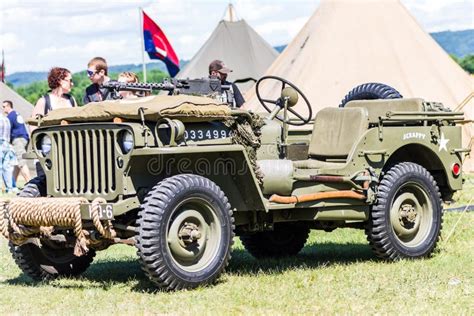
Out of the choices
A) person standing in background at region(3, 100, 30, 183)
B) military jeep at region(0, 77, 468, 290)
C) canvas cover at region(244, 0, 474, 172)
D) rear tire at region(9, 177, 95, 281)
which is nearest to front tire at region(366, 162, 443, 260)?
military jeep at region(0, 77, 468, 290)

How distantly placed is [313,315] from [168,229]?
1418 mm

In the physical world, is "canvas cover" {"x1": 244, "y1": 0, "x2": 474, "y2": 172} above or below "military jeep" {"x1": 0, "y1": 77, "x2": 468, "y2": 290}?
above

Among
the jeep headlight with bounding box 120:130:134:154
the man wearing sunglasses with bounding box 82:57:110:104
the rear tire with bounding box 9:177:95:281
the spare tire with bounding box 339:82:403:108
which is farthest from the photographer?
the spare tire with bounding box 339:82:403:108

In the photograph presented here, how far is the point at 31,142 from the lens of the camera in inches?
315

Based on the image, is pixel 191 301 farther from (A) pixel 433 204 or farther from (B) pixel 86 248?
(A) pixel 433 204

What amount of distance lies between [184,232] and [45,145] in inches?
54.0

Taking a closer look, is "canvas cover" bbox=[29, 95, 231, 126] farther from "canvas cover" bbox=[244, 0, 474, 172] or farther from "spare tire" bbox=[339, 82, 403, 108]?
"canvas cover" bbox=[244, 0, 474, 172]

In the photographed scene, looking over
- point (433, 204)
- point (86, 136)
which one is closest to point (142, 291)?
point (86, 136)

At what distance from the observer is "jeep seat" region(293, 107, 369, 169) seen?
8836 millimetres

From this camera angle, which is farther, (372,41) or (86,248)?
(372,41)

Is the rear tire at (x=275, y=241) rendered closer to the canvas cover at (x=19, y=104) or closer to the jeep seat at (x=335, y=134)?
the jeep seat at (x=335, y=134)

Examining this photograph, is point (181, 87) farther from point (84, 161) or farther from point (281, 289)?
point (281, 289)

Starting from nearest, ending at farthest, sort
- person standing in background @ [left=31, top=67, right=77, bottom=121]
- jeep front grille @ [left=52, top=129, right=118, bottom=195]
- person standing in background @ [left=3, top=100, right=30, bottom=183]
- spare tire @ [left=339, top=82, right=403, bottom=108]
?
jeep front grille @ [left=52, top=129, right=118, bottom=195] < person standing in background @ [left=31, top=67, right=77, bottom=121] < spare tire @ [left=339, top=82, right=403, bottom=108] < person standing in background @ [left=3, top=100, right=30, bottom=183]

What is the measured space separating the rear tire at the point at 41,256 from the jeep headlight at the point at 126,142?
3.46 feet
